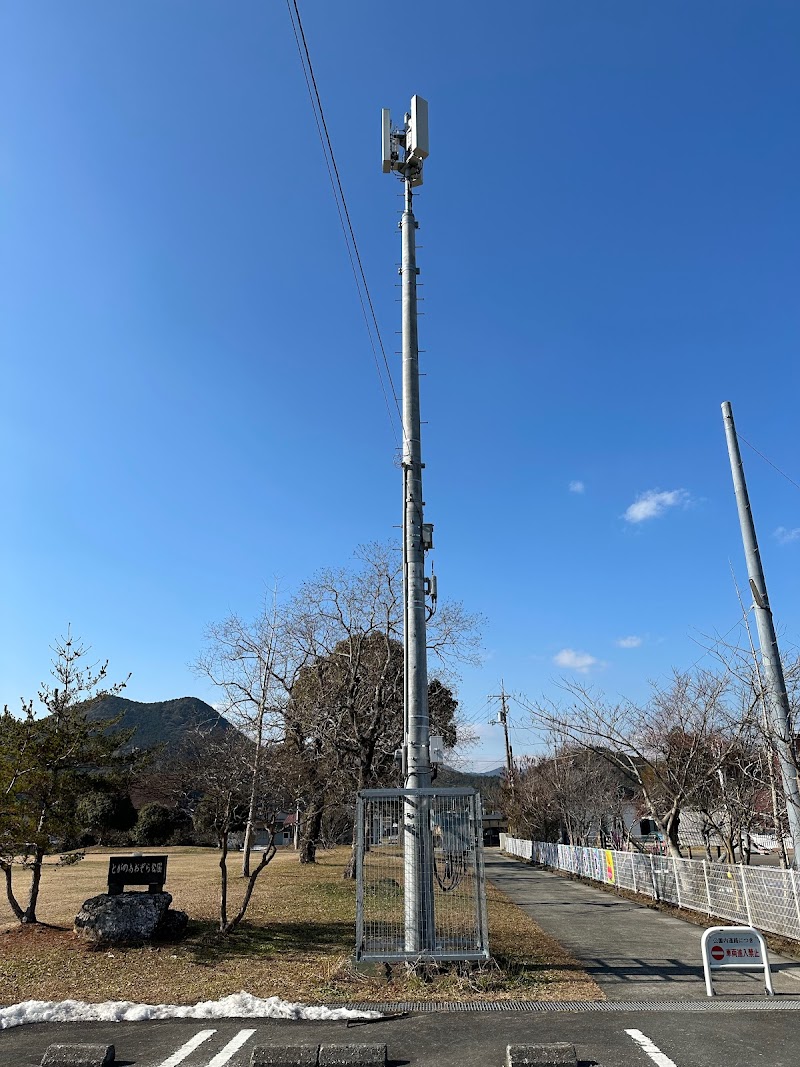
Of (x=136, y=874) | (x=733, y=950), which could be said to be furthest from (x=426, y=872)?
(x=136, y=874)

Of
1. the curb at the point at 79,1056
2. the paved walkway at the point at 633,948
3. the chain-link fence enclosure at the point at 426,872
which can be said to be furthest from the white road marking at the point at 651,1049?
the curb at the point at 79,1056

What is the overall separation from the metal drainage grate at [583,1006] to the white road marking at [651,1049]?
32.0 inches

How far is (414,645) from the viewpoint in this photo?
917 centimetres

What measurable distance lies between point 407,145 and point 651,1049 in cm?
1176

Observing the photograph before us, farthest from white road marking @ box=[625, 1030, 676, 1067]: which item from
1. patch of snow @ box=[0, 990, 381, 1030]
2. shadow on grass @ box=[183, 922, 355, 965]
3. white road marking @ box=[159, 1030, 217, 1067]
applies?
shadow on grass @ box=[183, 922, 355, 965]

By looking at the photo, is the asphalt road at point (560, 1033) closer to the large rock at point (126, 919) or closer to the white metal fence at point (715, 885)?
the white metal fence at point (715, 885)

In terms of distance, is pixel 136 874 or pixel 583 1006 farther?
pixel 136 874

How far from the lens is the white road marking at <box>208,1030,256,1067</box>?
5555 mm

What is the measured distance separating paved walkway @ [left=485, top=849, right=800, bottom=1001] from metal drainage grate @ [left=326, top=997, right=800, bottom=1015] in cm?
26

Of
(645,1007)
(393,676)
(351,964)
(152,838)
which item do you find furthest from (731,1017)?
(152,838)

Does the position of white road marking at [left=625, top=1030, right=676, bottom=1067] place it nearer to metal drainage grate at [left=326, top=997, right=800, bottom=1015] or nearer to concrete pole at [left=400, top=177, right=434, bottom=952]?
metal drainage grate at [left=326, top=997, right=800, bottom=1015]

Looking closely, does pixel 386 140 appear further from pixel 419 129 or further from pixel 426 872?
pixel 426 872

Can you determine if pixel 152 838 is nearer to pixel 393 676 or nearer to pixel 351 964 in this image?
pixel 393 676

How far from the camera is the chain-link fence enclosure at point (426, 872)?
7848mm
